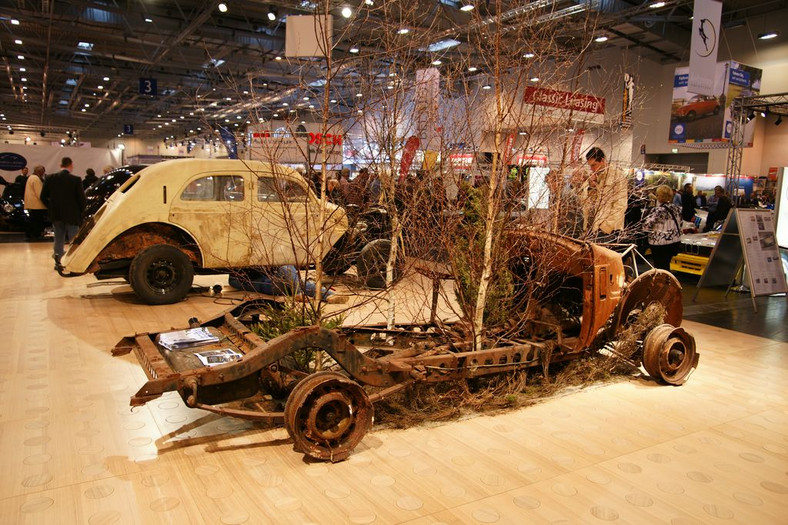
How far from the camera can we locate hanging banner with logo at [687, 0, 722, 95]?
898cm

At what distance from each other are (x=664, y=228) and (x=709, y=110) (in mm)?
7971

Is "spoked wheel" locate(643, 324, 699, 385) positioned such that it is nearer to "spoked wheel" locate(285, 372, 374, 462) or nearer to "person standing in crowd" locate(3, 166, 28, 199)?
"spoked wheel" locate(285, 372, 374, 462)

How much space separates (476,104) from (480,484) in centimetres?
331

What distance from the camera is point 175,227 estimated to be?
24.9ft

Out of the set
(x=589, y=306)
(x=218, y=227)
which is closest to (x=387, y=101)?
(x=589, y=306)

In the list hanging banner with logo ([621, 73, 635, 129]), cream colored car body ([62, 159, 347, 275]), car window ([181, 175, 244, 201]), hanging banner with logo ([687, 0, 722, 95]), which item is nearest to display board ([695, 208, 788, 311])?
hanging banner with logo ([621, 73, 635, 129])

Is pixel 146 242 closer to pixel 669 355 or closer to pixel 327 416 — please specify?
pixel 327 416

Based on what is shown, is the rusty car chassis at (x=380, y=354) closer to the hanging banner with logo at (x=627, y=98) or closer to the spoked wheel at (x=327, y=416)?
the spoked wheel at (x=327, y=416)

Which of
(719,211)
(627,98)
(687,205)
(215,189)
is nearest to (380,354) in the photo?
(215,189)

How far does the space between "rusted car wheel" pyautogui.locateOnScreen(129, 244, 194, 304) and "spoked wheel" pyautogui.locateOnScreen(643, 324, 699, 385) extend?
5408mm

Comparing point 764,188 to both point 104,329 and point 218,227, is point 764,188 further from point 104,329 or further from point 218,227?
point 104,329

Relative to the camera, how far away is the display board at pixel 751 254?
26.1 ft

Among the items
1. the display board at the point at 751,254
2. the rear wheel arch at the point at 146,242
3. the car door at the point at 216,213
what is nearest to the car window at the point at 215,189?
Answer: the car door at the point at 216,213

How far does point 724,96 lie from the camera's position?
14.7 meters
